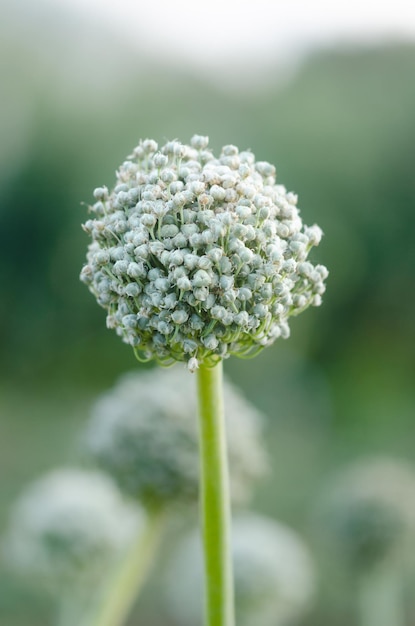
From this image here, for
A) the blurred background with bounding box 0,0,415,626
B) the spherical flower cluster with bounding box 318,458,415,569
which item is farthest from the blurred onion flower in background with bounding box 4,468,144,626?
the blurred background with bounding box 0,0,415,626

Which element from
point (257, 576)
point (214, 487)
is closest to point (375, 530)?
point (257, 576)

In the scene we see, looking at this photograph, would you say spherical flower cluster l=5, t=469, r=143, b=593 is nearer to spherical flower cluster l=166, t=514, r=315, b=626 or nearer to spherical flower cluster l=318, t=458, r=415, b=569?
spherical flower cluster l=166, t=514, r=315, b=626

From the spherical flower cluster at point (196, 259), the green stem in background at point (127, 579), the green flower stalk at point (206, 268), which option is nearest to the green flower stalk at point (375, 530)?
the green stem in background at point (127, 579)

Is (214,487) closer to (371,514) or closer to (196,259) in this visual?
(196,259)

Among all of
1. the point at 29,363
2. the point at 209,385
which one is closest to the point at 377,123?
the point at 29,363

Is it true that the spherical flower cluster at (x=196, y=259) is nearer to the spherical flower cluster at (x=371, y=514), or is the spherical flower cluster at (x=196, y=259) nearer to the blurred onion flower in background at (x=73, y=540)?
the blurred onion flower in background at (x=73, y=540)
